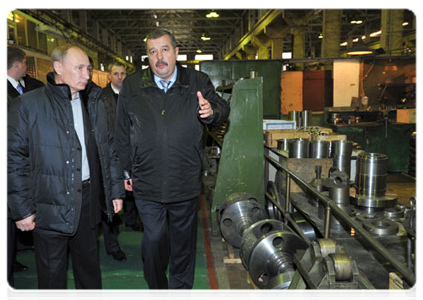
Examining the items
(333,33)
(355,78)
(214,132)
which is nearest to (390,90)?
(355,78)

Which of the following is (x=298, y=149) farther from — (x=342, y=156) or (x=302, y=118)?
(x=302, y=118)

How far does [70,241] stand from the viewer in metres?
1.82

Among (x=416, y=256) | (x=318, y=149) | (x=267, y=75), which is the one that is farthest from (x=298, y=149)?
(x=267, y=75)

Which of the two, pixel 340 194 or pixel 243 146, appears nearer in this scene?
pixel 340 194

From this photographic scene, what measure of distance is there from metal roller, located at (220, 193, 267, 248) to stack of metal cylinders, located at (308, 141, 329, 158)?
558 mm

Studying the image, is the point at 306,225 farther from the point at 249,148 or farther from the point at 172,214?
the point at 172,214

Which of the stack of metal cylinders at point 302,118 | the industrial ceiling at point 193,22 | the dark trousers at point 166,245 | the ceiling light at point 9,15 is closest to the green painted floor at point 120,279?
the dark trousers at point 166,245

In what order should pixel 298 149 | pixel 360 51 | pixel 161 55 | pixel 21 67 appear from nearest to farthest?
pixel 161 55, pixel 21 67, pixel 298 149, pixel 360 51

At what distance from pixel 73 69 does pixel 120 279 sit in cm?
154

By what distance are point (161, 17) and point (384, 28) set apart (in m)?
9.08

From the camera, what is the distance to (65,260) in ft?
5.81

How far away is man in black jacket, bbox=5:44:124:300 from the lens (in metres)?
1.62

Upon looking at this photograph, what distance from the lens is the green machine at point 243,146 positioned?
2838mm

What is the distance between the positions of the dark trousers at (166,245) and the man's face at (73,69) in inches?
27.7
